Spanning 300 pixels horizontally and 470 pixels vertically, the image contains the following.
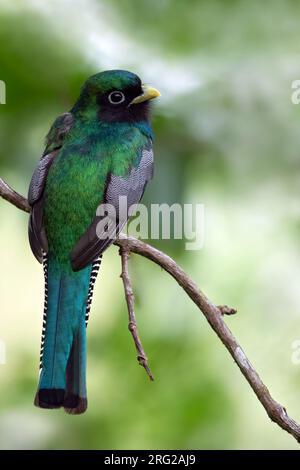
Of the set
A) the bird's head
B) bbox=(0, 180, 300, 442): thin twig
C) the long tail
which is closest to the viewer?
bbox=(0, 180, 300, 442): thin twig

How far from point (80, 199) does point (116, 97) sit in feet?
1.70

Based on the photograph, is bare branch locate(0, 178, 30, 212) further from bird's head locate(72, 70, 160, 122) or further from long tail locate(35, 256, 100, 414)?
bird's head locate(72, 70, 160, 122)

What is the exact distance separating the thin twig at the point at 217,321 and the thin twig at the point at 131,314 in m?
0.06

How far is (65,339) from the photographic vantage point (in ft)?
13.9

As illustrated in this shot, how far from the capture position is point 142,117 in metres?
4.75

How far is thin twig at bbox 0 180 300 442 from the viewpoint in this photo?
3883 mm

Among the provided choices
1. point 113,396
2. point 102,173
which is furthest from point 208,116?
point 113,396

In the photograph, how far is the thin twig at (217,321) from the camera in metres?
3.88

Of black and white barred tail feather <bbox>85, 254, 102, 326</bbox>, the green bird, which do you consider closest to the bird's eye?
the green bird

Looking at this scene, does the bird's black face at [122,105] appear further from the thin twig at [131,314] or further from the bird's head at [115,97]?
the thin twig at [131,314]

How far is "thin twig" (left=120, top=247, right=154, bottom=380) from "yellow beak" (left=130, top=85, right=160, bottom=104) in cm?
72

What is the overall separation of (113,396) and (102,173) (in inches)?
32.9

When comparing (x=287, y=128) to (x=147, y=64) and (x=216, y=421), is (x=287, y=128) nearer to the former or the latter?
(x=147, y=64)

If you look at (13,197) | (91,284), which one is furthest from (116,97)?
(91,284)
